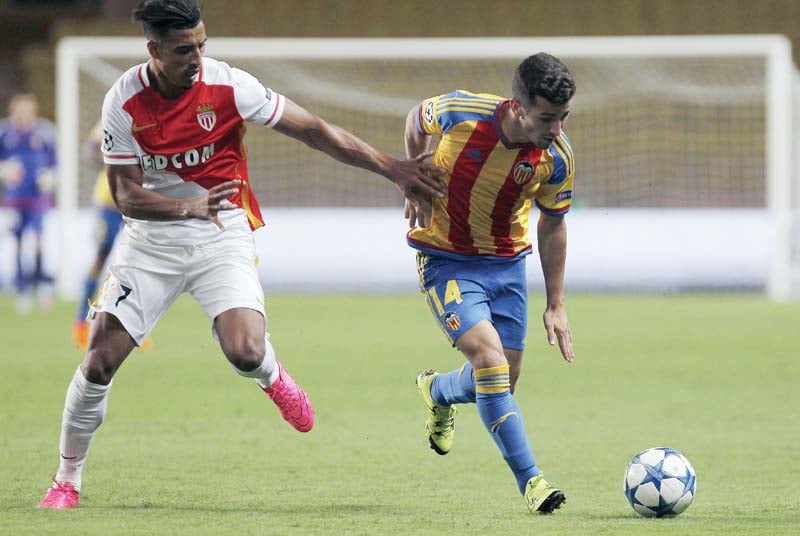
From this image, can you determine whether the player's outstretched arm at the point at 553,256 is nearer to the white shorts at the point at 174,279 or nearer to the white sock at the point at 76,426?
the white shorts at the point at 174,279

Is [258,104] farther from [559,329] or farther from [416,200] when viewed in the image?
[559,329]

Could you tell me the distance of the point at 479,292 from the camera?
5855 millimetres

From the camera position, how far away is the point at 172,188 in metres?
5.58

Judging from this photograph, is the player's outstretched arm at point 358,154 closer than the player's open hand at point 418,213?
Yes

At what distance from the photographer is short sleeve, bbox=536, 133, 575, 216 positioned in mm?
5652

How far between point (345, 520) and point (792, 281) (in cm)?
1437

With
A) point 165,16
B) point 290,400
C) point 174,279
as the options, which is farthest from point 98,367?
point 165,16

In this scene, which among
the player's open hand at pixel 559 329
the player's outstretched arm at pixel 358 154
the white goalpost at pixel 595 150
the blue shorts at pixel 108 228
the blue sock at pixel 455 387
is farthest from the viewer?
the white goalpost at pixel 595 150

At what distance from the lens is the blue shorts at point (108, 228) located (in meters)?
11.5

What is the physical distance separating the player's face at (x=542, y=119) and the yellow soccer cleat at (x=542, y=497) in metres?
1.33

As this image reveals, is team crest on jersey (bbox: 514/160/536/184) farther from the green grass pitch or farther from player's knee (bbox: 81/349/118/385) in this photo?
player's knee (bbox: 81/349/118/385)

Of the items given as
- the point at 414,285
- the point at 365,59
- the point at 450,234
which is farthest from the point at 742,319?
the point at 450,234

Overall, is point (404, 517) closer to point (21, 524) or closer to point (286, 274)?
point (21, 524)

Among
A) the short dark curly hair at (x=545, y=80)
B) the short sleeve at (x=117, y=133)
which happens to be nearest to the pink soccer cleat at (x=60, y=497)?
the short sleeve at (x=117, y=133)
